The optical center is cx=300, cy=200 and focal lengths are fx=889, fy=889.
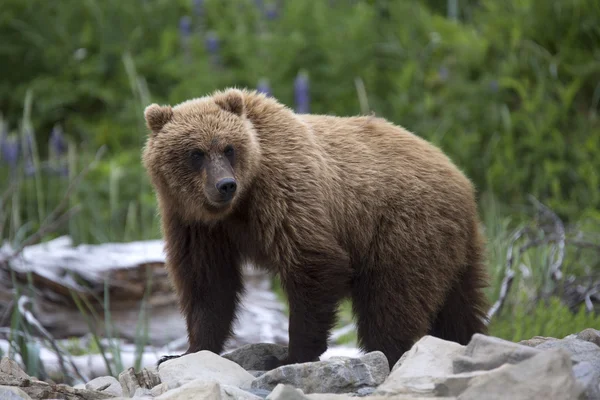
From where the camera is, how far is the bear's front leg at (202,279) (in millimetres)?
4453

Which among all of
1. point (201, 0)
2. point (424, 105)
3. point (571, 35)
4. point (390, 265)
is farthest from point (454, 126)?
point (390, 265)

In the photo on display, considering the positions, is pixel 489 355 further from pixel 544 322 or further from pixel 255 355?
pixel 544 322

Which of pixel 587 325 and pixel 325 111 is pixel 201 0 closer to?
pixel 325 111

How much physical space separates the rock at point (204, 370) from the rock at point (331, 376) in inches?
4.4

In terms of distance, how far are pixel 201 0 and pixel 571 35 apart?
13.5 ft

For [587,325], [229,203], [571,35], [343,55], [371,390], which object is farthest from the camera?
[343,55]

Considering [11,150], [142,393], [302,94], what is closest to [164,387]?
[142,393]

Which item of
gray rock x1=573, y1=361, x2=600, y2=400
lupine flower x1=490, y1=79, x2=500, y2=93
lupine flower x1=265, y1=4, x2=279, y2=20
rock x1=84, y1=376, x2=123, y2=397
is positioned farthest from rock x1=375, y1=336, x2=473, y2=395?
lupine flower x1=265, y1=4, x2=279, y2=20

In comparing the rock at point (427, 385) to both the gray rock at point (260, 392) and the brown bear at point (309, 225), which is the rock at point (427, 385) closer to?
the gray rock at point (260, 392)

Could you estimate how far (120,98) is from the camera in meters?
10.2

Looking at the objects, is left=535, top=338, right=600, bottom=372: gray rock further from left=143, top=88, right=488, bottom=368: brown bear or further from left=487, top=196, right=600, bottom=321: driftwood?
left=487, top=196, right=600, bottom=321: driftwood

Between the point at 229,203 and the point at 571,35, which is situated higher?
the point at 571,35

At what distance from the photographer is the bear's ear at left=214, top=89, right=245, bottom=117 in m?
4.44

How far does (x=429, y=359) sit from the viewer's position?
3268 mm
